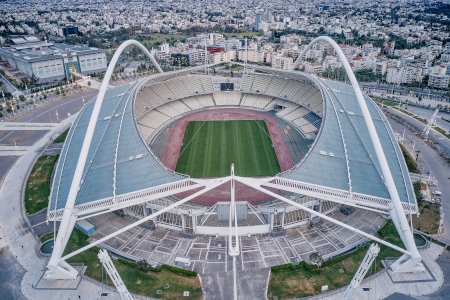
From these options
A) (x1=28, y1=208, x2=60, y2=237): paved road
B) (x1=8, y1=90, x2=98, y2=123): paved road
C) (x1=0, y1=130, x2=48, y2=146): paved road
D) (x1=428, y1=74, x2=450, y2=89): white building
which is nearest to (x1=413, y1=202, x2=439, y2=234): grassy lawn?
(x1=28, y1=208, x2=60, y2=237): paved road

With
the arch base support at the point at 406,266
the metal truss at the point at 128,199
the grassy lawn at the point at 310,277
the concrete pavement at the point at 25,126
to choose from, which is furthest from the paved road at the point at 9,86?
the arch base support at the point at 406,266

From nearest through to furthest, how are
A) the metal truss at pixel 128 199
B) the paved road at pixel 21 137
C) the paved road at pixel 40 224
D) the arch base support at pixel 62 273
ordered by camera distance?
the arch base support at pixel 62 273 → the metal truss at pixel 128 199 → the paved road at pixel 40 224 → the paved road at pixel 21 137

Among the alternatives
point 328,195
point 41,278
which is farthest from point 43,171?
point 328,195

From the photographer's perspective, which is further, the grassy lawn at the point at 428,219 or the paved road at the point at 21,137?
the paved road at the point at 21,137

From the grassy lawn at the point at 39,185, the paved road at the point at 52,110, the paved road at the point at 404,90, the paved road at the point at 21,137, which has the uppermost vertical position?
the paved road at the point at 404,90

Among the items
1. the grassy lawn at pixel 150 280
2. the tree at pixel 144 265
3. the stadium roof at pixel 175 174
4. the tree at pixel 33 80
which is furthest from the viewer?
the tree at pixel 33 80

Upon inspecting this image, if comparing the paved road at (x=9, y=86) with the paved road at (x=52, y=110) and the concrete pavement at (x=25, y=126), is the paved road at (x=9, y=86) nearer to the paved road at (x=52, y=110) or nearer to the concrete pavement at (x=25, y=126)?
the paved road at (x=52, y=110)
